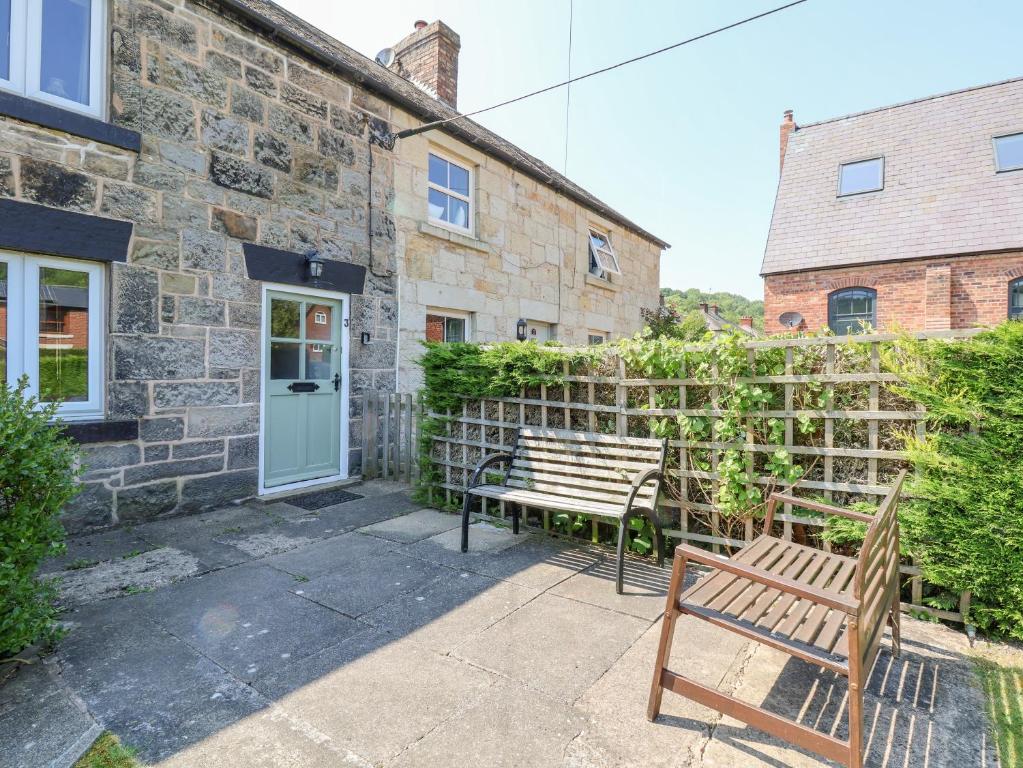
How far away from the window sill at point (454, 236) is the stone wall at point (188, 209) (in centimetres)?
146

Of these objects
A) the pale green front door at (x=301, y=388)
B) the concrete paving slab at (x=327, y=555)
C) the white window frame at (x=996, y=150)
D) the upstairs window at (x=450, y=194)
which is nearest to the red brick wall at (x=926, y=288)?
the white window frame at (x=996, y=150)

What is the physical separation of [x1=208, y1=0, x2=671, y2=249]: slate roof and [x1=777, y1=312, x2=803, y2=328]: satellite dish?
21.8 ft

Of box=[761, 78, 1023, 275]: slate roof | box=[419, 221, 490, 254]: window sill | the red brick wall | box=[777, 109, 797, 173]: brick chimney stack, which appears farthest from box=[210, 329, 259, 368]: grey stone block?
box=[777, 109, 797, 173]: brick chimney stack

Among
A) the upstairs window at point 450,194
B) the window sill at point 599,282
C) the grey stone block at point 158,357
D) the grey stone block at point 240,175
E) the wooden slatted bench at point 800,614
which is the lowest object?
the wooden slatted bench at point 800,614

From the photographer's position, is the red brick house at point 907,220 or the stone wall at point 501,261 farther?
the red brick house at point 907,220

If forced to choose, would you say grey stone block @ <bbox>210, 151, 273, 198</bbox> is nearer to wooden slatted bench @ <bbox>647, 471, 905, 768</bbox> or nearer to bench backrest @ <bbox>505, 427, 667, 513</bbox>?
bench backrest @ <bbox>505, 427, 667, 513</bbox>

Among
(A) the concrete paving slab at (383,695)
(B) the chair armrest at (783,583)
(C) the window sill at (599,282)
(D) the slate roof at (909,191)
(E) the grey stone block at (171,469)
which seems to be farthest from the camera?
(D) the slate roof at (909,191)

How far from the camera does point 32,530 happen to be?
2.34m

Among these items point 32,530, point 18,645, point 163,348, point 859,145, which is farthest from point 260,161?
point 859,145

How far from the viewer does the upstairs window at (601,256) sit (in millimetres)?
12055

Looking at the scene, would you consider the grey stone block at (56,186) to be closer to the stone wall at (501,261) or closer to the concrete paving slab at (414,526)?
the stone wall at (501,261)

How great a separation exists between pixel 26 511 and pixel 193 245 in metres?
3.45

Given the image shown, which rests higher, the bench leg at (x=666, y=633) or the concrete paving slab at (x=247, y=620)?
the bench leg at (x=666, y=633)

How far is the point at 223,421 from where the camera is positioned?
532 centimetres
